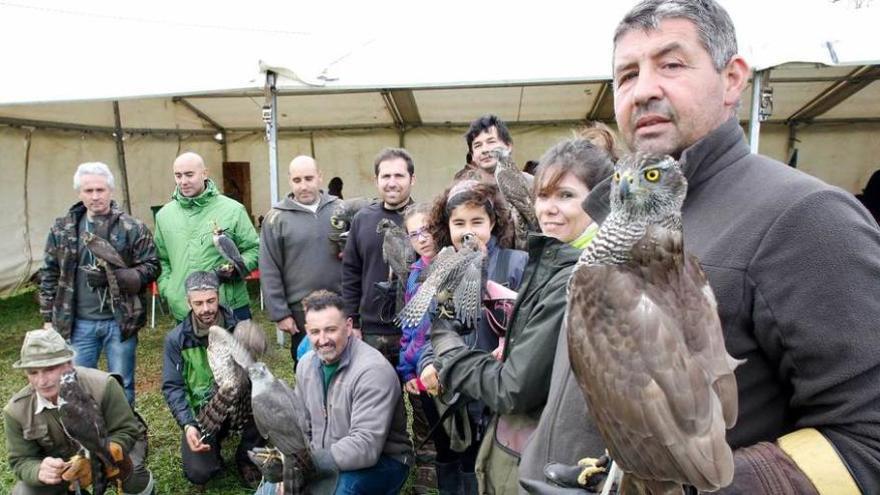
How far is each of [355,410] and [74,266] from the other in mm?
2867

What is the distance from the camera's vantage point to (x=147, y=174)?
36.9ft

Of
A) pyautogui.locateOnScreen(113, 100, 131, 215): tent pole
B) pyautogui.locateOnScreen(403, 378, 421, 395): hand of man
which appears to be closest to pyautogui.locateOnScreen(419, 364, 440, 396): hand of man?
pyautogui.locateOnScreen(403, 378, 421, 395): hand of man

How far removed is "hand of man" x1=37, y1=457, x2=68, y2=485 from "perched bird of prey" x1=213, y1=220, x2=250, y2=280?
1.83m

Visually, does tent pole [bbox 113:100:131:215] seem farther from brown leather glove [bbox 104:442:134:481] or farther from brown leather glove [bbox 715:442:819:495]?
brown leather glove [bbox 715:442:819:495]

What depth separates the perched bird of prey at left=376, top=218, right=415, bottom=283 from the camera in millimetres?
3717

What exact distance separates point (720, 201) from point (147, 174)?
11.9 meters

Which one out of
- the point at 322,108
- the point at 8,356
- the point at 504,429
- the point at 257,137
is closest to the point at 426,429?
the point at 504,429

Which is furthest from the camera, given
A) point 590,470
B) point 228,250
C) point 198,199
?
point 198,199

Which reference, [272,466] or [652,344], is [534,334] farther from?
[272,466]

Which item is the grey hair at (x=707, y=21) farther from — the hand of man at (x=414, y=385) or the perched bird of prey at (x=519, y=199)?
the hand of man at (x=414, y=385)

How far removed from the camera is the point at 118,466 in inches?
136

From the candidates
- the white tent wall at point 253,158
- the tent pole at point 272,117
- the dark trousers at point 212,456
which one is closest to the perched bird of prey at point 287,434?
the dark trousers at point 212,456

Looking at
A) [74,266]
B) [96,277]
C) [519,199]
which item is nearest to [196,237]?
[96,277]

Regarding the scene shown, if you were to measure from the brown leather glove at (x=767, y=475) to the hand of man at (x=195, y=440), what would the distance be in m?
3.74
